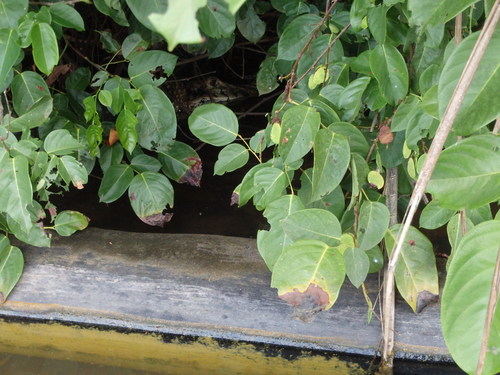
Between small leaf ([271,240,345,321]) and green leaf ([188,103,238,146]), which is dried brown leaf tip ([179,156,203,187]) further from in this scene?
small leaf ([271,240,345,321])

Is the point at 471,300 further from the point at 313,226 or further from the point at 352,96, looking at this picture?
the point at 352,96

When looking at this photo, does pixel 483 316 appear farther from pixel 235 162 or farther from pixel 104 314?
pixel 104 314

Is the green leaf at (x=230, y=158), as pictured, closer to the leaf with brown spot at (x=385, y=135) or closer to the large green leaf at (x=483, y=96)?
the leaf with brown spot at (x=385, y=135)

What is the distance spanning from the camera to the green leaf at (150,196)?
4.81 ft

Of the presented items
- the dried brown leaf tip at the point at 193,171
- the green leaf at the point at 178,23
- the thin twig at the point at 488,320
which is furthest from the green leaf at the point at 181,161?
the green leaf at the point at 178,23

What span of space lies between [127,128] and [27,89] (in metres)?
0.26

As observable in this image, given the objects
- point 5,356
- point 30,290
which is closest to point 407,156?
point 30,290

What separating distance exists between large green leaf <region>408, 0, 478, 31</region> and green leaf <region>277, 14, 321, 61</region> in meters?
0.67

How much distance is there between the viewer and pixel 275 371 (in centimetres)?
139

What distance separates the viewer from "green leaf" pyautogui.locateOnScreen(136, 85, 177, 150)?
1.45 metres

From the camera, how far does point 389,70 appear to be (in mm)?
1167

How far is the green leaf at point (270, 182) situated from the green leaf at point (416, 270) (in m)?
0.26

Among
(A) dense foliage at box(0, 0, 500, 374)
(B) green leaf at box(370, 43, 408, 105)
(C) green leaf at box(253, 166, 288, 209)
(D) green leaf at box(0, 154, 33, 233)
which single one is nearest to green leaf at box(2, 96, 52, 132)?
(A) dense foliage at box(0, 0, 500, 374)

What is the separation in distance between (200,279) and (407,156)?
563 millimetres
